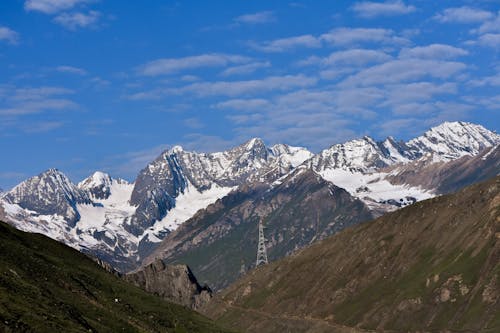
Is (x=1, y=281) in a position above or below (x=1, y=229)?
below

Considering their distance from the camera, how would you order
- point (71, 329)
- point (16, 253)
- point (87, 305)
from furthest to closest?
point (16, 253)
point (87, 305)
point (71, 329)

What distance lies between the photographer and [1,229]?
19888 cm

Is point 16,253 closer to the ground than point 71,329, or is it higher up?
higher up

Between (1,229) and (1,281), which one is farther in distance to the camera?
(1,229)

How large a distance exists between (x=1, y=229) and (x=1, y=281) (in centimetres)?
6418

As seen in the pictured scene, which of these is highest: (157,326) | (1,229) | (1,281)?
(1,229)

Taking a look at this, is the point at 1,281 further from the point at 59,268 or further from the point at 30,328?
the point at 59,268

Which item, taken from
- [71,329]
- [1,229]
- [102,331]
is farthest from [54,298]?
[1,229]

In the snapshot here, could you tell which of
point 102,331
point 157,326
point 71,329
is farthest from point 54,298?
point 157,326

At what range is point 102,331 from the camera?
476 feet

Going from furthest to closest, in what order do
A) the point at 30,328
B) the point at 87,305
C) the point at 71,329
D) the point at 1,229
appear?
the point at 1,229
the point at 87,305
the point at 71,329
the point at 30,328

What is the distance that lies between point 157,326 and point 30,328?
2643 inches

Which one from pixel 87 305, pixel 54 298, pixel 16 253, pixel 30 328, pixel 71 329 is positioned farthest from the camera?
pixel 16 253

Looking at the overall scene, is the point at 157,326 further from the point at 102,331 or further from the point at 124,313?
the point at 102,331
